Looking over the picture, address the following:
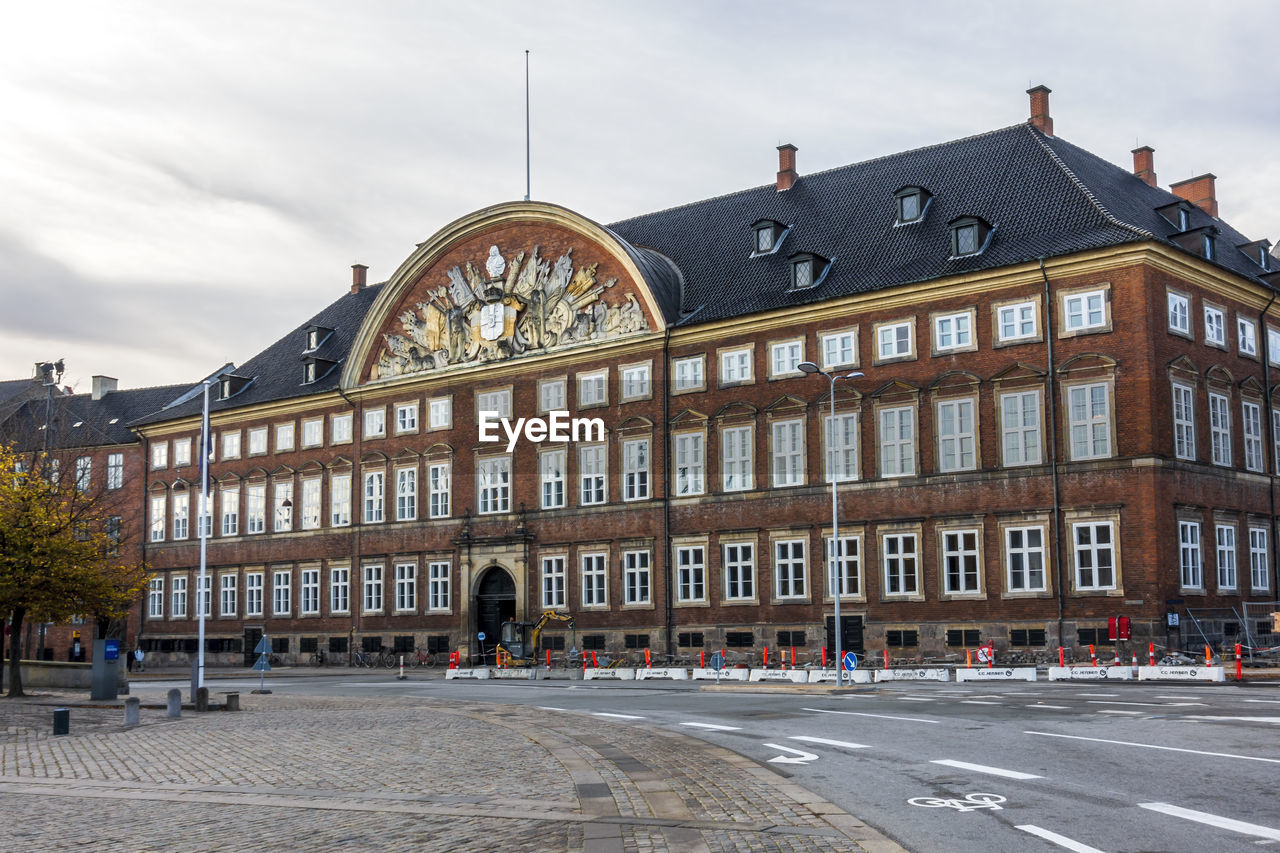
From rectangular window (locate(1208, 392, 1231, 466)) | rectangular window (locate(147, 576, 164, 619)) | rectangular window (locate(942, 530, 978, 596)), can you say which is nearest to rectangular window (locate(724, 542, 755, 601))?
rectangular window (locate(942, 530, 978, 596))

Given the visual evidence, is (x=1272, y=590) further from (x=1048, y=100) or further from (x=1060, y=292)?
(x=1048, y=100)

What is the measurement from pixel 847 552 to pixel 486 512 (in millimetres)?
17655

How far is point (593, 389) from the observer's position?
174ft

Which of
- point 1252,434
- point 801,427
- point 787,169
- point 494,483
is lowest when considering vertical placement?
point 494,483

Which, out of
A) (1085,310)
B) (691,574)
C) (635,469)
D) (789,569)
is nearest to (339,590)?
(635,469)

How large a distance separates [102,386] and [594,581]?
46822 mm

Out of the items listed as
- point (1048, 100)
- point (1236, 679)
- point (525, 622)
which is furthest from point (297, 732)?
point (1048, 100)

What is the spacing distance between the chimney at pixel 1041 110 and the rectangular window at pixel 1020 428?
12.3m

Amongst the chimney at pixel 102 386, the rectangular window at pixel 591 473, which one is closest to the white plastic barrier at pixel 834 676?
the rectangular window at pixel 591 473

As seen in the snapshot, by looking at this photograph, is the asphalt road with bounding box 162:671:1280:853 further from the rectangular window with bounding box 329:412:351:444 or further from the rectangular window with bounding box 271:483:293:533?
the rectangular window with bounding box 271:483:293:533

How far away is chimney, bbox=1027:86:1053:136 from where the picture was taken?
4822 cm

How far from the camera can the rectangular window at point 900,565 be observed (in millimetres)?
43250

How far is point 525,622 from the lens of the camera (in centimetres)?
5366

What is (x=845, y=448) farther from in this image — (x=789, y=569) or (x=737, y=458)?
(x=789, y=569)
